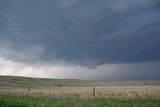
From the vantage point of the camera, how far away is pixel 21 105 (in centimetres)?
2606

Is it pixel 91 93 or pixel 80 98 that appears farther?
pixel 91 93

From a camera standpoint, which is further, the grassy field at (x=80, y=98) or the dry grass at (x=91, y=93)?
the dry grass at (x=91, y=93)

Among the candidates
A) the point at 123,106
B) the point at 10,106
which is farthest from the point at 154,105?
the point at 10,106

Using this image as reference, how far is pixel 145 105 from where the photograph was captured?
930 inches

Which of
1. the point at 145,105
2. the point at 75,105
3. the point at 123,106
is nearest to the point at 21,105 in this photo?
the point at 75,105

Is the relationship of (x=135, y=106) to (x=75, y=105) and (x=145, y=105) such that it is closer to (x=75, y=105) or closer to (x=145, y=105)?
(x=145, y=105)

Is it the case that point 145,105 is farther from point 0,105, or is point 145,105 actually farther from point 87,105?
point 0,105

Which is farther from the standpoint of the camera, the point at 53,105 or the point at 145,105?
the point at 53,105

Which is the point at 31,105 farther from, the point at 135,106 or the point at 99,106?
the point at 135,106

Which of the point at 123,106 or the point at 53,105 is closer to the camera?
the point at 123,106

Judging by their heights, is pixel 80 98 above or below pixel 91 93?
below

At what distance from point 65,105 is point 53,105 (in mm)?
1245

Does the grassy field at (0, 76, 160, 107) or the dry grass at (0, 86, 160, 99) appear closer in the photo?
the grassy field at (0, 76, 160, 107)

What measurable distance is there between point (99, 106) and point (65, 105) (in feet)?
10.4
